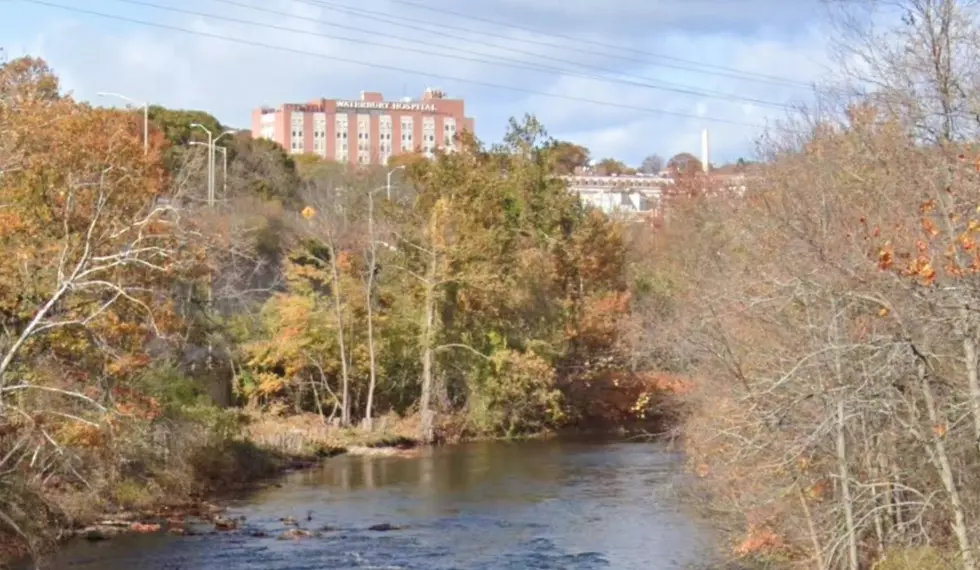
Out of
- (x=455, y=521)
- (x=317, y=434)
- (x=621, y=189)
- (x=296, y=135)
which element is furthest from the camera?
(x=296, y=135)

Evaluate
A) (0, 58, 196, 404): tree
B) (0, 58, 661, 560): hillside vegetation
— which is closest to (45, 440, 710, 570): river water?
(0, 58, 661, 560): hillside vegetation

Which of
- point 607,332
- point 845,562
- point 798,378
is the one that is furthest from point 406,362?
point 798,378

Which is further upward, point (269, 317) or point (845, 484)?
→ point (269, 317)

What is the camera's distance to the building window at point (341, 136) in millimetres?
155875

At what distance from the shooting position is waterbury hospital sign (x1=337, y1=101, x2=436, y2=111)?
158 metres

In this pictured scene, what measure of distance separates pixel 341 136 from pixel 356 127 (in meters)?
2.12

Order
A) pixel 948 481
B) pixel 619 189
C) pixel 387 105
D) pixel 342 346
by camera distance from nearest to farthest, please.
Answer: pixel 948 481 < pixel 342 346 < pixel 619 189 < pixel 387 105

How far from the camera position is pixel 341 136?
15788 centimetres

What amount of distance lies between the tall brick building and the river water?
4560 inches

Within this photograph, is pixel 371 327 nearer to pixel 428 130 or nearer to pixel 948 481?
pixel 948 481

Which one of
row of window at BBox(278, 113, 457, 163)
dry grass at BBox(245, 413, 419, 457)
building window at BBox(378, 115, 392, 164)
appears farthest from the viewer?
building window at BBox(378, 115, 392, 164)

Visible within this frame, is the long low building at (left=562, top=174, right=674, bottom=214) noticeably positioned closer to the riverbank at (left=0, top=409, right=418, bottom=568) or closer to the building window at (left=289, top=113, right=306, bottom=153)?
the building window at (left=289, top=113, right=306, bottom=153)

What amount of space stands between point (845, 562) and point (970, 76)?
750cm

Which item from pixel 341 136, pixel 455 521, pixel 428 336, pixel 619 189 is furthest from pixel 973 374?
pixel 341 136
